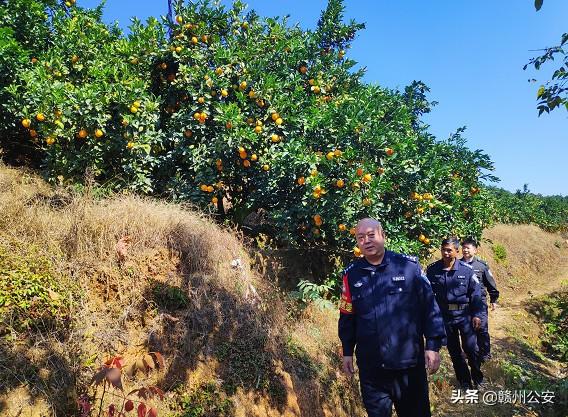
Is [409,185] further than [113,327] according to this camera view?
Yes

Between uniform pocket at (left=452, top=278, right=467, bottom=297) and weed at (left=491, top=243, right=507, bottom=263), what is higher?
weed at (left=491, top=243, right=507, bottom=263)

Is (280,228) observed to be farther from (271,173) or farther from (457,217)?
(457,217)

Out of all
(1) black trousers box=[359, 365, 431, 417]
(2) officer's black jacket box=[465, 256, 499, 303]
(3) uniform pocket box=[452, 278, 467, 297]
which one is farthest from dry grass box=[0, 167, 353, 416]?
(2) officer's black jacket box=[465, 256, 499, 303]

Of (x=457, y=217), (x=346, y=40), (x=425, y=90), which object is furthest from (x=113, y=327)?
(x=425, y=90)

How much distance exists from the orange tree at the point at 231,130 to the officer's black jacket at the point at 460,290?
2.29ft

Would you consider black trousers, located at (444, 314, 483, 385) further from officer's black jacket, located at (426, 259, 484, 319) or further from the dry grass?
the dry grass

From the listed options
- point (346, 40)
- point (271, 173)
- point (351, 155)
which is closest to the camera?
point (351, 155)

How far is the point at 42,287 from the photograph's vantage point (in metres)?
3.37

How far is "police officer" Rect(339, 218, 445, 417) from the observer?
278cm

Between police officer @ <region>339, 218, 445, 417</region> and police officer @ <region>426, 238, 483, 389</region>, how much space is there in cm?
221

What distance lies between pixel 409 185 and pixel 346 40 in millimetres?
3822

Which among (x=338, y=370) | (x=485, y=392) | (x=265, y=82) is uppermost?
(x=265, y=82)

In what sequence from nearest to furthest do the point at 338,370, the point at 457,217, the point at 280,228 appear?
1. the point at 338,370
2. the point at 280,228
3. the point at 457,217

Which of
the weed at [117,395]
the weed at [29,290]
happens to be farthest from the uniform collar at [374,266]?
the weed at [29,290]
